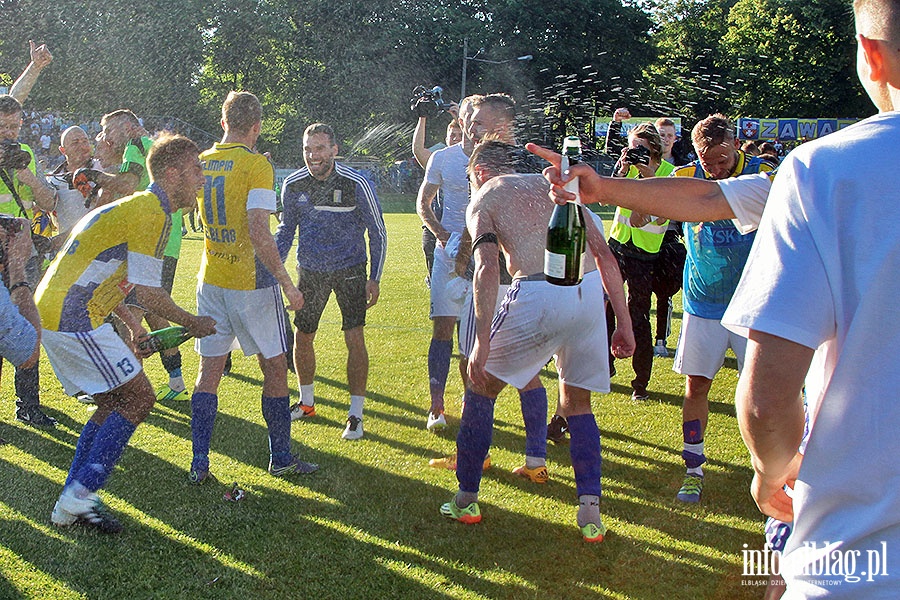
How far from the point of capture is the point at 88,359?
4.21 m

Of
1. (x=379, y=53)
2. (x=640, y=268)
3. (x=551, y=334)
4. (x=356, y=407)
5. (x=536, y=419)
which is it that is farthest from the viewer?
(x=379, y=53)

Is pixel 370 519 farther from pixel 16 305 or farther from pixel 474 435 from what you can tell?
pixel 16 305

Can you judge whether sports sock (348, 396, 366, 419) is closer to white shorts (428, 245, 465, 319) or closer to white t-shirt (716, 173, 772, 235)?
white shorts (428, 245, 465, 319)

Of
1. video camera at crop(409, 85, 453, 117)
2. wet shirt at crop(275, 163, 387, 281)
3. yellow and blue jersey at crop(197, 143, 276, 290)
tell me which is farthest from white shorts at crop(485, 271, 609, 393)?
video camera at crop(409, 85, 453, 117)

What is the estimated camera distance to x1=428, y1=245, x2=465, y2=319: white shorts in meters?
6.29

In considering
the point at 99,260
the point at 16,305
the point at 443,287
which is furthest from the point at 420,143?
the point at 99,260

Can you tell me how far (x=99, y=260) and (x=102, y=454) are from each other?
989 millimetres

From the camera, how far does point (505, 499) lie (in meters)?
4.87

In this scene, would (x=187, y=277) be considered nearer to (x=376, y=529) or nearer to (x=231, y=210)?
(x=231, y=210)

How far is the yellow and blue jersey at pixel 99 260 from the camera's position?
4203 mm

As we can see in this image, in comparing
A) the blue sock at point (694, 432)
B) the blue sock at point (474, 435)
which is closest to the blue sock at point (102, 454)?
the blue sock at point (474, 435)

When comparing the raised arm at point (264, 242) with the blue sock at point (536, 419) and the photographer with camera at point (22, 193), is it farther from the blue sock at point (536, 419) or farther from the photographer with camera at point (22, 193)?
the photographer with camera at point (22, 193)

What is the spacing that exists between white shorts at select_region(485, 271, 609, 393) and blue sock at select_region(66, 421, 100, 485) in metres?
2.13

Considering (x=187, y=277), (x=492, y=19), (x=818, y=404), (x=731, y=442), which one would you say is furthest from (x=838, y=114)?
(x=818, y=404)
